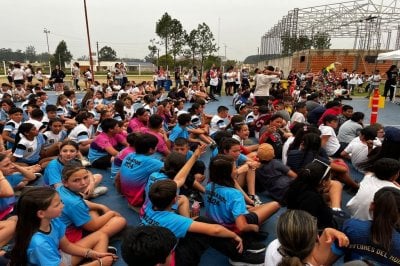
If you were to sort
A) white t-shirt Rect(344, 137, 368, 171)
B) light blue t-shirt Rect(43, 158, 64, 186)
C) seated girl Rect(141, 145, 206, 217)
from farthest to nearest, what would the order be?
1. white t-shirt Rect(344, 137, 368, 171)
2. light blue t-shirt Rect(43, 158, 64, 186)
3. seated girl Rect(141, 145, 206, 217)

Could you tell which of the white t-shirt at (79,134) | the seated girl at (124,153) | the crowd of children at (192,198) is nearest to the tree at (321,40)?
the crowd of children at (192,198)

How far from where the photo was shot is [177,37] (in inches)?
1303

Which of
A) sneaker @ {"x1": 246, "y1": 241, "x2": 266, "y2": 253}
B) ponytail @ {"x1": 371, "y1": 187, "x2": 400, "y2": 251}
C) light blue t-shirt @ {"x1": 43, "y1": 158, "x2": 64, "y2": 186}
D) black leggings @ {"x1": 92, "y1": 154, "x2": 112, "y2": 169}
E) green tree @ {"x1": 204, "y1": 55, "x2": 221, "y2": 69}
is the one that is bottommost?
sneaker @ {"x1": 246, "y1": 241, "x2": 266, "y2": 253}

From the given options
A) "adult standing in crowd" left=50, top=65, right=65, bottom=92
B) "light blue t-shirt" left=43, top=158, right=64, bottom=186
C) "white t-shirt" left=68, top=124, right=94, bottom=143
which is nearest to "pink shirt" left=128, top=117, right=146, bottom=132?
"white t-shirt" left=68, top=124, right=94, bottom=143

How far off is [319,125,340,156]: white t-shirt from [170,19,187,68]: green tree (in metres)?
29.1

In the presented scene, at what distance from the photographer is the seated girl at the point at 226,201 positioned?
3148mm

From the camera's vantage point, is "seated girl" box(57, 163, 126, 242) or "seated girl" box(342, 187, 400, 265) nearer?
"seated girl" box(342, 187, 400, 265)

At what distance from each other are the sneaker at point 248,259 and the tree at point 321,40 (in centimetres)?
3037

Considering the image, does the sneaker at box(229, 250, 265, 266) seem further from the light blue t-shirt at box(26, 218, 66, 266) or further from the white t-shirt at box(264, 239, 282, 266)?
the light blue t-shirt at box(26, 218, 66, 266)

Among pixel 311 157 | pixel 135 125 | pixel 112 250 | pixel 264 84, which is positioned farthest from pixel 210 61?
pixel 112 250

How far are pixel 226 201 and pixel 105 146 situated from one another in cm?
326

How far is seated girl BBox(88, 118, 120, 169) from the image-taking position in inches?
225

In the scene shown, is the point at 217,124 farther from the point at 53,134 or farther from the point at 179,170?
the point at 179,170

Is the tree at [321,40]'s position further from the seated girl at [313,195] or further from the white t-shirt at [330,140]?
the seated girl at [313,195]
